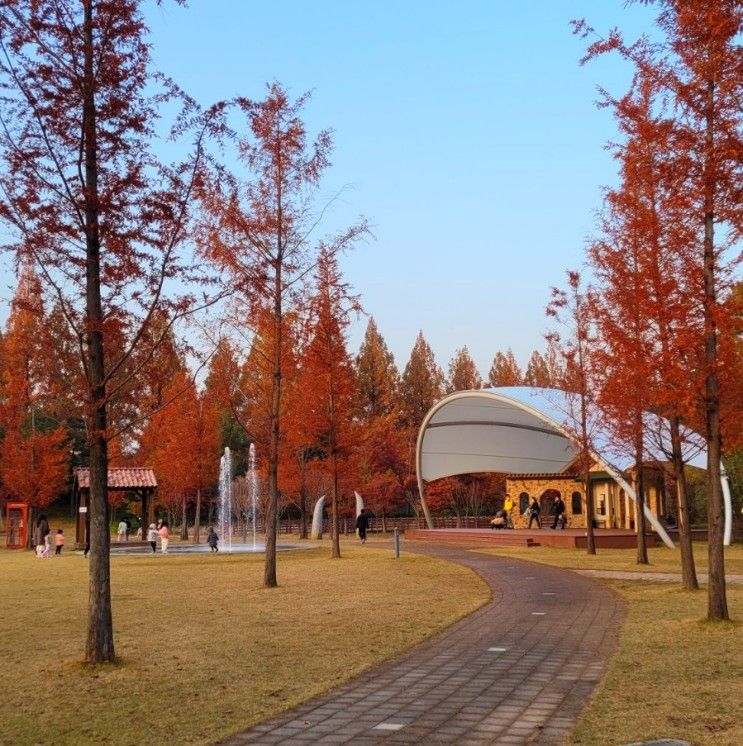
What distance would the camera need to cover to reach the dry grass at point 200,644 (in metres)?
6.65

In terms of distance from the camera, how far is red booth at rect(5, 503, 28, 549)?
38219 millimetres

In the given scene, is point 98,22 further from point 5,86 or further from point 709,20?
point 709,20

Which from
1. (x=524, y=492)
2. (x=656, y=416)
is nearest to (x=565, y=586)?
(x=656, y=416)

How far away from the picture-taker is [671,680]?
25.2ft

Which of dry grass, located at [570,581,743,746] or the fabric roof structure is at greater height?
the fabric roof structure

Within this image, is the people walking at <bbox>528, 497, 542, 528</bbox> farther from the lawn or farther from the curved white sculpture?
the lawn

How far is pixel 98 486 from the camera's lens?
9047mm

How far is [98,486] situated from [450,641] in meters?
4.17

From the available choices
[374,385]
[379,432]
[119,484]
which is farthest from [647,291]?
[374,385]

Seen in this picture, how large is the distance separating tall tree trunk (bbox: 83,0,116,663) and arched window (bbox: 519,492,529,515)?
39.2 meters

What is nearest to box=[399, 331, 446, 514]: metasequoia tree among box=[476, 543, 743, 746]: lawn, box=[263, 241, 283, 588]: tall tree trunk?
box=[263, 241, 283, 588]: tall tree trunk

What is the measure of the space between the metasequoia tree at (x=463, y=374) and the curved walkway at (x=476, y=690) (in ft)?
223

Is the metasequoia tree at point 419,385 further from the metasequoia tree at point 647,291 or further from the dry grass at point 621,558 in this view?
the metasequoia tree at point 647,291

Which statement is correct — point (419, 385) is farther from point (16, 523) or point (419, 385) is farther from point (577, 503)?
point (16, 523)
